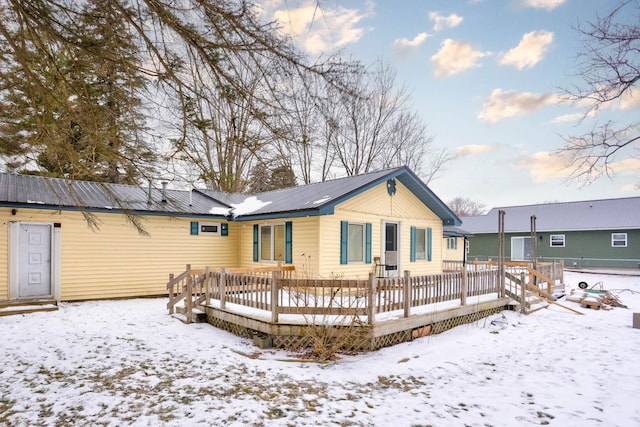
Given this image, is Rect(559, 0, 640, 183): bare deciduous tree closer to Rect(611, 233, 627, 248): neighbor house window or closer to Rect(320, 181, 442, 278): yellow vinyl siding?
Rect(320, 181, 442, 278): yellow vinyl siding

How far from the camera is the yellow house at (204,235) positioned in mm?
10656

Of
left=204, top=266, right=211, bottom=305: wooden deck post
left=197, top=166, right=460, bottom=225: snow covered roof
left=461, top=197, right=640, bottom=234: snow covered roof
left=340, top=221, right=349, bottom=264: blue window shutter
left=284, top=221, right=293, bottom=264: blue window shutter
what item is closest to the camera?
left=204, top=266, right=211, bottom=305: wooden deck post

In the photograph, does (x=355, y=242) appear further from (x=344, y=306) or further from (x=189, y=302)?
(x=189, y=302)

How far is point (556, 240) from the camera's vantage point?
26688mm

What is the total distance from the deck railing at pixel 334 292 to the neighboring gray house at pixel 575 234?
15.3 meters

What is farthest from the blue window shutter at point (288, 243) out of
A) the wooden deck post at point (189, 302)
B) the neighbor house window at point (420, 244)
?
the neighbor house window at point (420, 244)

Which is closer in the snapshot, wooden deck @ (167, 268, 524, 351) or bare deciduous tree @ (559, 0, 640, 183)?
wooden deck @ (167, 268, 524, 351)

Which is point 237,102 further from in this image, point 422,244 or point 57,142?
point 422,244

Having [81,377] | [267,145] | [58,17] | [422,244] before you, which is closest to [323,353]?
[81,377]

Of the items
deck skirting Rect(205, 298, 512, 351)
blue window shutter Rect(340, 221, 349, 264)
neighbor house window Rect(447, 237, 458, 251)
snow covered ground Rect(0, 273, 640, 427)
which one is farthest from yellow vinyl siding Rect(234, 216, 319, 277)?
neighbor house window Rect(447, 237, 458, 251)

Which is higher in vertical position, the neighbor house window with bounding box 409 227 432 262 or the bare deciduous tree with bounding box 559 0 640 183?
the bare deciduous tree with bounding box 559 0 640 183

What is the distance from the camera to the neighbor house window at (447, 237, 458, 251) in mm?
23859

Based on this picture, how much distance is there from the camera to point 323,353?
6504 millimetres

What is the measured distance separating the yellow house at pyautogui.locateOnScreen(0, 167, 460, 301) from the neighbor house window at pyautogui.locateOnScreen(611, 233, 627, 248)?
55.4 ft
